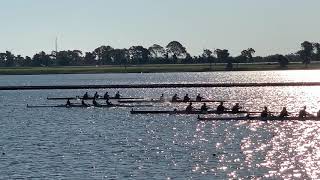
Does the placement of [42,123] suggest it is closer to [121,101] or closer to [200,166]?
[121,101]

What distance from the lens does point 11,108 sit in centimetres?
11712

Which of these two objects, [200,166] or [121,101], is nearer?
[200,166]

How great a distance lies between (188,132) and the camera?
68438 millimetres

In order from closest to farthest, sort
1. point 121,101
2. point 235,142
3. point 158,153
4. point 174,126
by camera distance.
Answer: point 158,153
point 235,142
point 174,126
point 121,101

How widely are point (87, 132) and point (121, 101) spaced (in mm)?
39214

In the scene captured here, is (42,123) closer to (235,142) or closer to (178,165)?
(235,142)

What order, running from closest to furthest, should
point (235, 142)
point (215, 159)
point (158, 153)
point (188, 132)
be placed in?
point (215, 159), point (158, 153), point (235, 142), point (188, 132)

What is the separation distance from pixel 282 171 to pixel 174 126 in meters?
30.5

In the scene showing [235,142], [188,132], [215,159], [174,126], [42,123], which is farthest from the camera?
[42,123]

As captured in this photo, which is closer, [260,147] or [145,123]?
[260,147]

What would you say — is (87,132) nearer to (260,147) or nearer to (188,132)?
(188,132)

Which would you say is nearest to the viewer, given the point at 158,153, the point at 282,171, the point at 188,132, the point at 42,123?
the point at 282,171

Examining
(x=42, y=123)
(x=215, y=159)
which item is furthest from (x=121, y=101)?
(x=215, y=159)

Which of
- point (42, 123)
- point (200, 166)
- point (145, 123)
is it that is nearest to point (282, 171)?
point (200, 166)
